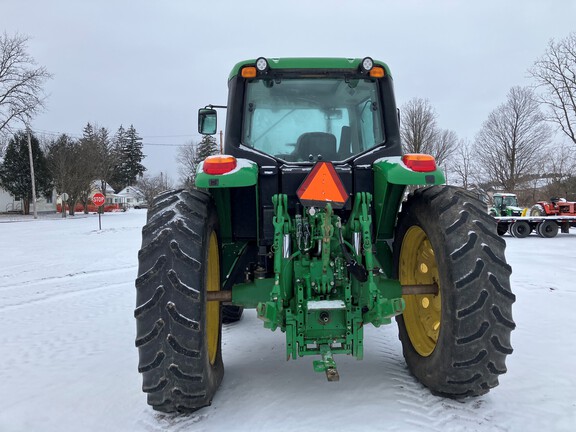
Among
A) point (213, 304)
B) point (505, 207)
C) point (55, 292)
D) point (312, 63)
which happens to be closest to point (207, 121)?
point (312, 63)

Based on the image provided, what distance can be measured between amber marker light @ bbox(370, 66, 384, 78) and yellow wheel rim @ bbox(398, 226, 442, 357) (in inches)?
50.8

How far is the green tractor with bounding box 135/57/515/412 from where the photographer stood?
8.89 feet

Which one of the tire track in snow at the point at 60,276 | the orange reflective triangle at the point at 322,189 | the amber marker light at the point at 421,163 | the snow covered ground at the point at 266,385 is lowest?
the tire track in snow at the point at 60,276

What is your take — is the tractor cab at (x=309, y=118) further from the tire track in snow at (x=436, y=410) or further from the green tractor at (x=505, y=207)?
the green tractor at (x=505, y=207)

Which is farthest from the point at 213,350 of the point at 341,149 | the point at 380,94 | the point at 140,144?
the point at 140,144

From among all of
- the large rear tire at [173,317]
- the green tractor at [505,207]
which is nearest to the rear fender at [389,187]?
the large rear tire at [173,317]

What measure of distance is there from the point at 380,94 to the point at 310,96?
60cm

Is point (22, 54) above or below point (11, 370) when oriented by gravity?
above

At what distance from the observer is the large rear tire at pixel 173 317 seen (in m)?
2.63

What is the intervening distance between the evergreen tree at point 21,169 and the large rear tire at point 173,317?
56736 millimetres

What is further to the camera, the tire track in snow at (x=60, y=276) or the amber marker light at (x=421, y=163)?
the tire track in snow at (x=60, y=276)

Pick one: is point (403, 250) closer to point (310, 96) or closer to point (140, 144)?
point (310, 96)

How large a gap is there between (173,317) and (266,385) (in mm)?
1116

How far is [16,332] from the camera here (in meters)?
5.15
